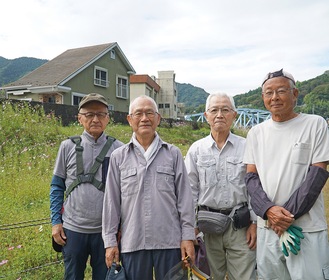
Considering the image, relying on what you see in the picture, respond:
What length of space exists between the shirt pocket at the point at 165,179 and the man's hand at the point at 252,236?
2.39 ft

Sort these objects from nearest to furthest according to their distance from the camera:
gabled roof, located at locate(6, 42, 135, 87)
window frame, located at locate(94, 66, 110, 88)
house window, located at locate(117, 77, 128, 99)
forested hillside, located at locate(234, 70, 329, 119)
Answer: gabled roof, located at locate(6, 42, 135, 87) → window frame, located at locate(94, 66, 110, 88) → house window, located at locate(117, 77, 128, 99) → forested hillside, located at locate(234, 70, 329, 119)

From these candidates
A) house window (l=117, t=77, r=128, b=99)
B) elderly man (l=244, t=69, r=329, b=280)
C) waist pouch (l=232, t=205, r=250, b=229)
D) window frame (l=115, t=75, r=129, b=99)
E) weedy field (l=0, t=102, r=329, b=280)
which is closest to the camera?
elderly man (l=244, t=69, r=329, b=280)

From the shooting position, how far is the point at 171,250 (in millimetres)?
2076

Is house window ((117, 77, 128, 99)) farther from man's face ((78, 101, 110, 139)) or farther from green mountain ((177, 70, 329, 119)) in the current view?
green mountain ((177, 70, 329, 119))

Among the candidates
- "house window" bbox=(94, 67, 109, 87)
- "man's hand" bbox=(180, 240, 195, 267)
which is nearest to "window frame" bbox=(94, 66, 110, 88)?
"house window" bbox=(94, 67, 109, 87)

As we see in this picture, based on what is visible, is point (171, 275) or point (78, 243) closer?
point (171, 275)

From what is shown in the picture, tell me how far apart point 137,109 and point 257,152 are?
890mm

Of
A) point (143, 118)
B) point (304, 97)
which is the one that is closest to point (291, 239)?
point (143, 118)

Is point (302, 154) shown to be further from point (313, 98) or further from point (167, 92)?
point (313, 98)

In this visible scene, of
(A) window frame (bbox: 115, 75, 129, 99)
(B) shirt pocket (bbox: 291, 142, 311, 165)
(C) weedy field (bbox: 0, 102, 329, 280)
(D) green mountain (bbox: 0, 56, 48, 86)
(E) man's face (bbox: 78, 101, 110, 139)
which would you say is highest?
(D) green mountain (bbox: 0, 56, 48, 86)

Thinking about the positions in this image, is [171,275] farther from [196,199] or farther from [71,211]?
[71,211]

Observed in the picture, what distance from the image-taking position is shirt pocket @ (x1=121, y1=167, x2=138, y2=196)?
212 cm

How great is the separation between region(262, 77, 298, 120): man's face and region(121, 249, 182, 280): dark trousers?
1.14 metres

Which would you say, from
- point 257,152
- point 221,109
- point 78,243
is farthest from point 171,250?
point 221,109
